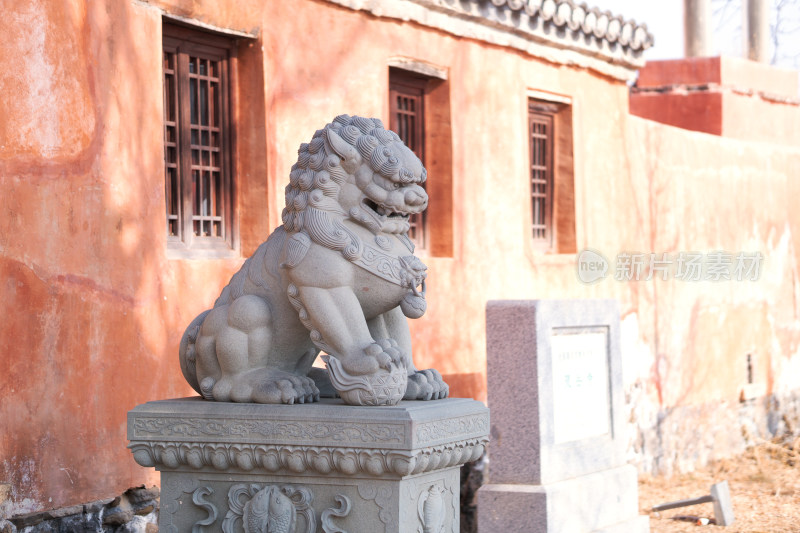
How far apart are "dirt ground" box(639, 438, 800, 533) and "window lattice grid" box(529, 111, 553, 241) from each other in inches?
102

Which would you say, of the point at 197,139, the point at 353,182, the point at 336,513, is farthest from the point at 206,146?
the point at 336,513

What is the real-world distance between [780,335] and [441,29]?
7335 mm

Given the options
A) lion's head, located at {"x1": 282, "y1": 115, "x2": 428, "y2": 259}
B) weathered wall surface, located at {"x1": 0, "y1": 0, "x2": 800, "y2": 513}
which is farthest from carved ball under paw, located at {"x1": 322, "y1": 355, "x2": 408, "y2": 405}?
weathered wall surface, located at {"x1": 0, "y1": 0, "x2": 800, "y2": 513}

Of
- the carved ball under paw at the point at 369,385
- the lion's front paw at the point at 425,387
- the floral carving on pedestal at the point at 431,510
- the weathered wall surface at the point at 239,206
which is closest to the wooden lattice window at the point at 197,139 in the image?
the weathered wall surface at the point at 239,206

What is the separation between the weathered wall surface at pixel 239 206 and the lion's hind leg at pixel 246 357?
70.7 inches

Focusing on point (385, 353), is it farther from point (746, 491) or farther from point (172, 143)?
point (746, 491)

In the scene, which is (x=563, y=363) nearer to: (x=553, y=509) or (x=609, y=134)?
(x=553, y=509)

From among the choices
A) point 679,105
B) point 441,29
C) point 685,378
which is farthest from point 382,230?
point 679,105

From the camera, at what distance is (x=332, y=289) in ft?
12.7

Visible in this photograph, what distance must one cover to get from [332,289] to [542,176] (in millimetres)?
6998

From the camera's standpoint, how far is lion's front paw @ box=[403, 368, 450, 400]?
4020 mm

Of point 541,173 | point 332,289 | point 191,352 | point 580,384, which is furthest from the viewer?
point 541,173

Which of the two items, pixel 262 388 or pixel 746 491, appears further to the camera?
pixel 746 491

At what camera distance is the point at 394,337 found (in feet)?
13.6
